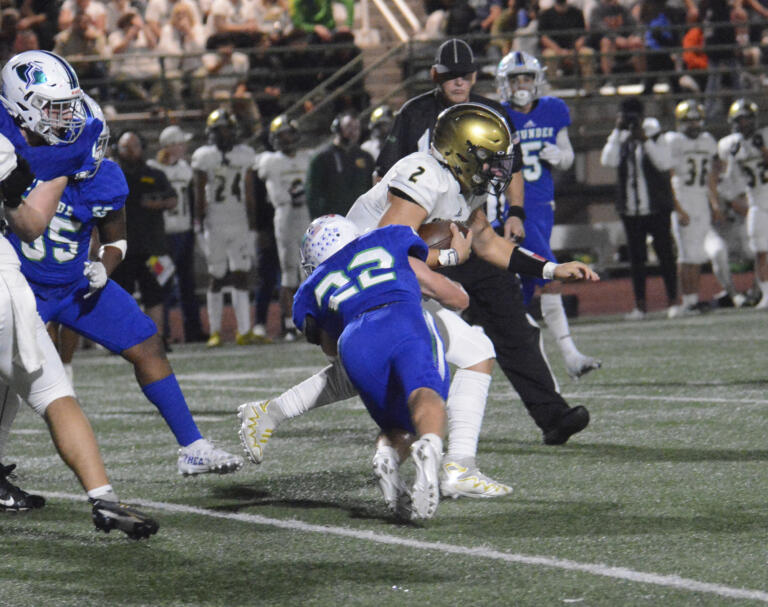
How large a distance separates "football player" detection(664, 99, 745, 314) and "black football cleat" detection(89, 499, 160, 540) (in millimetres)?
9774

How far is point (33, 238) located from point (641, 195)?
9577 millimetres

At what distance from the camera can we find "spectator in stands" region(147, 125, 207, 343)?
13016 millimetres

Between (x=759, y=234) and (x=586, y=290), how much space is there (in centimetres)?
362

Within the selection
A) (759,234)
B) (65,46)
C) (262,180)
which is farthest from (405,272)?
(65,46)

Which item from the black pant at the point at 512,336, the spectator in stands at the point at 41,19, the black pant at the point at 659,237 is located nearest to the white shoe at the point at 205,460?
the black pant at the point at 512,336

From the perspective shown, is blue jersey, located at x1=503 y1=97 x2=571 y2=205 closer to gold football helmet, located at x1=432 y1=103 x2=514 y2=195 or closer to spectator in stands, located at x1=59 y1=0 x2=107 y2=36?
gold football helmet, located at x1=432 y1=103 x2=514 y2=195

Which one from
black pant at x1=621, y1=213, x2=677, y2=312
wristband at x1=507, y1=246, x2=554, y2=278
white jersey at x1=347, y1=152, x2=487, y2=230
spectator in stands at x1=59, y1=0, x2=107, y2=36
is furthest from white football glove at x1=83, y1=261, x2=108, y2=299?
spectator in stands at x1=59, y1=0, x2=107, y2=36

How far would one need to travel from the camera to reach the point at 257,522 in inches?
192

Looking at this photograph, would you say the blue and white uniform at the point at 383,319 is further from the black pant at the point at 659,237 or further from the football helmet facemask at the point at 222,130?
→ the black pant at the point at 659,237

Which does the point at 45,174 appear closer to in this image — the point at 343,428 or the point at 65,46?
the point at 343,428

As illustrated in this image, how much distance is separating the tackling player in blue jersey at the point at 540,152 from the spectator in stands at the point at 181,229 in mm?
4621

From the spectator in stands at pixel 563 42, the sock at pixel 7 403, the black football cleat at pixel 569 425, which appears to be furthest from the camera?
the spectator in stands at pixel 563 42

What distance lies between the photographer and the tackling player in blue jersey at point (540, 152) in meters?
8.68

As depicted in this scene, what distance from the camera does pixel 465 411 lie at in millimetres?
5195
